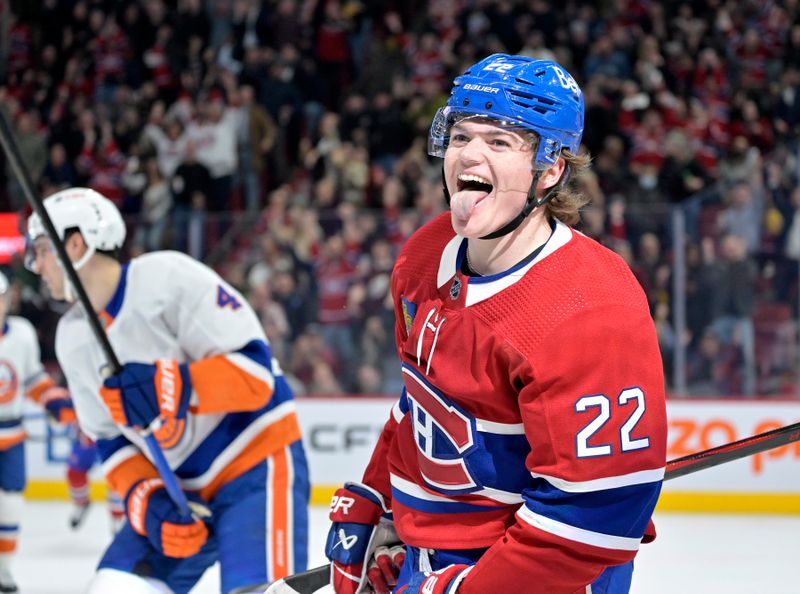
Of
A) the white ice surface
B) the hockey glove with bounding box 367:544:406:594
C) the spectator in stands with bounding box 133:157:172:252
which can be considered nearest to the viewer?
the hockey glove with bounding box 367:544:406:594

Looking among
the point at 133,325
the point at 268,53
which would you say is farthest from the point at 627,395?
the point at 268,53

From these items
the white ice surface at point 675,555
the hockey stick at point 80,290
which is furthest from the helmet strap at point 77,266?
the white ice surface at point 675,555

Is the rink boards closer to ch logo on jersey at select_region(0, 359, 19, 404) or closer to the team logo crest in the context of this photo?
ch logo on jersey at select_region(0, 359, 19, 404)

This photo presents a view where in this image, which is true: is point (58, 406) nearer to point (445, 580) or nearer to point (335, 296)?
point (335, 296)

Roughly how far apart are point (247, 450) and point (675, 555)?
2829 mm

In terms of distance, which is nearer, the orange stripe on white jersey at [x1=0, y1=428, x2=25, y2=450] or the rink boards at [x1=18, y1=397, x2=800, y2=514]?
the orange stripe on white jersey at [x1=0, y1=428, x2=25, y2=450]

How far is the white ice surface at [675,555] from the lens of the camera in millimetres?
4746

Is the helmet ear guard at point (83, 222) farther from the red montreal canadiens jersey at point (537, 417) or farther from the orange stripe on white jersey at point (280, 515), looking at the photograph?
the red montreal canadiens jersey at point (537, 417)

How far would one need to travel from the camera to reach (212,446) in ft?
9.73

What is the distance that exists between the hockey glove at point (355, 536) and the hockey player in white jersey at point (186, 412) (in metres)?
0.77

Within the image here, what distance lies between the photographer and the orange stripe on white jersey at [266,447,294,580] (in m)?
2.85

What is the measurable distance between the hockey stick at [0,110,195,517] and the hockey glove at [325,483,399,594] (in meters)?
0.88

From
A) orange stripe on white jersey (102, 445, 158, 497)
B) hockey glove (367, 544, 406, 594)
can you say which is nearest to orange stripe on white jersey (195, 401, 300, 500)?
orange stripe on white jersey (102, 445, 158, 497)

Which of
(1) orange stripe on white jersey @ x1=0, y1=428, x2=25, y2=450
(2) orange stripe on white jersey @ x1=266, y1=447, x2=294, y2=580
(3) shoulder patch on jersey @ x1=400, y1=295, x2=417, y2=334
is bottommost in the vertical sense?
(1) orange stripe on white jersey @ x1=0, y1=428, x2=25, y2=450
